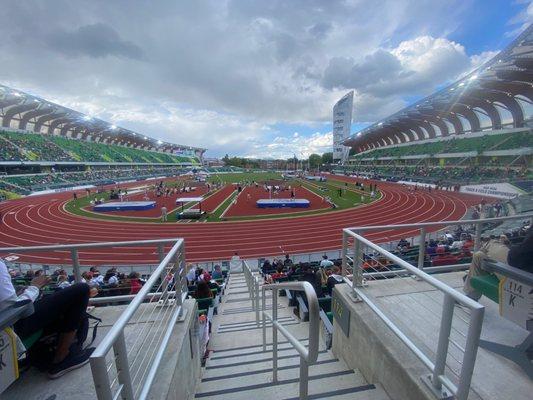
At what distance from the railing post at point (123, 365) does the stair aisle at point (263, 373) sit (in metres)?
1.73

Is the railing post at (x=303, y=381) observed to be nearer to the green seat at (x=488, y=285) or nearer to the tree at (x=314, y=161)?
the green seat at (x=488, y=285)

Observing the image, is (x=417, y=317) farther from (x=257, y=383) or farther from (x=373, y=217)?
(x=373, y=217)

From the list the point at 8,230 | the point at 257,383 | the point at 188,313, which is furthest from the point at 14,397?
the point at 8,230

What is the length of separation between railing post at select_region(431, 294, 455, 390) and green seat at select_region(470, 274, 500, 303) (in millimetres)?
1343

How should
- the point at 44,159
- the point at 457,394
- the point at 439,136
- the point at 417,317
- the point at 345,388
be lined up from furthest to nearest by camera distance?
the point at 439,136 → the point at 44,159 → the point at 417,317 → the point at 345,388 → the point at 457,394

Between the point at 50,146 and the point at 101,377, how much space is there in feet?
241

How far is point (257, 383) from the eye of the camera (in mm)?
3447

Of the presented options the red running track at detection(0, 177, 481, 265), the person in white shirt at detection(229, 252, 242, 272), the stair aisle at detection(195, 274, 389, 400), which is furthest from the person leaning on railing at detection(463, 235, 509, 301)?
the red running track at detection(0, 177, 481, 265)

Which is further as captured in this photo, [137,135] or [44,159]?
[137,135]

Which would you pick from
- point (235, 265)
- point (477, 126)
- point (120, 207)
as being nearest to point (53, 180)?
point (120, 207)

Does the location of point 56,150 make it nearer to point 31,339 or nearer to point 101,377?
point 31,339

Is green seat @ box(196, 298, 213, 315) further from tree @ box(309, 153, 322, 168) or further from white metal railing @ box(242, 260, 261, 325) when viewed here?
tree @ box(309, 153, 322, 168)

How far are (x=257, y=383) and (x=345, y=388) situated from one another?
1061 mm

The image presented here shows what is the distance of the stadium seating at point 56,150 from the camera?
160ft
